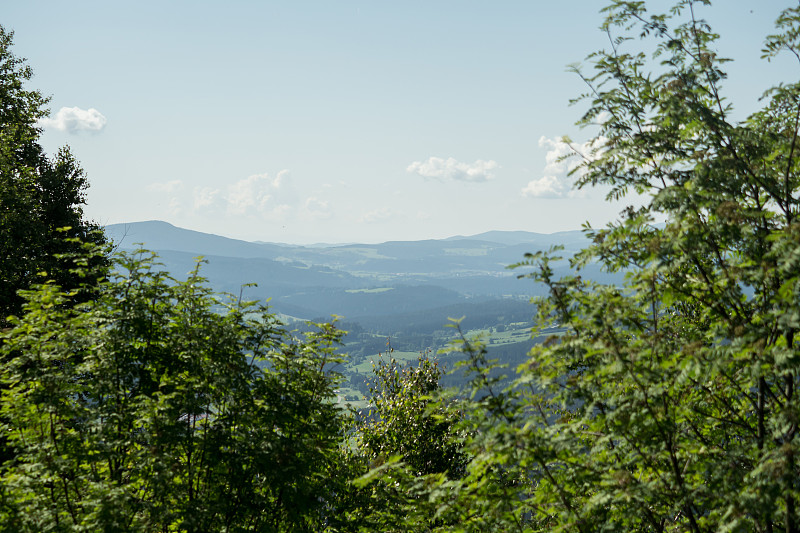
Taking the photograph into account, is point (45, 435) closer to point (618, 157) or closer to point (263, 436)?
point (263, 436)

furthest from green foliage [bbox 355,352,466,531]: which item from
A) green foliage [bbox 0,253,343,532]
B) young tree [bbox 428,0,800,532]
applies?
young tree [bbox 428,0,800,532]

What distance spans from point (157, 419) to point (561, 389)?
20.0 feet

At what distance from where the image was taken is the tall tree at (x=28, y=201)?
26.6 meters

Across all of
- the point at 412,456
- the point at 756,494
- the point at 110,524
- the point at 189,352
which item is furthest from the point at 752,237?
the point at 412,456

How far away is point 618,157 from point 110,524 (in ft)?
28.0

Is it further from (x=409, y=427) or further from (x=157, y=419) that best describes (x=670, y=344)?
(x=409, y=427)

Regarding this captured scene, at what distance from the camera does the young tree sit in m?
5.48

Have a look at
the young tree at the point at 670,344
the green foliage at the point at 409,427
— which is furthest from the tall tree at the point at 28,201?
the young tree at the point at 670,344

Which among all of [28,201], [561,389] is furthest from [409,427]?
[28,201]

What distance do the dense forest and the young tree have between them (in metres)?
0.04

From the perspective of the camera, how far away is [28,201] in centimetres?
2772

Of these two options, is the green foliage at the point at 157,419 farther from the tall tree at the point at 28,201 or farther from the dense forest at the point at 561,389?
the tall tree at the point at 28,201

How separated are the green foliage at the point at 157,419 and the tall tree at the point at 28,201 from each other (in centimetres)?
1506

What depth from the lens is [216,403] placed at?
8.77 metres
